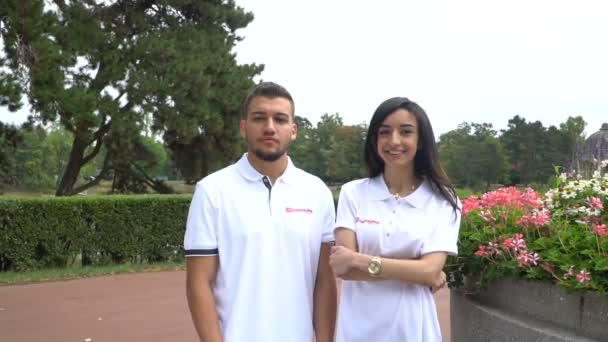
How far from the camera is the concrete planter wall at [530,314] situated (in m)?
2.98

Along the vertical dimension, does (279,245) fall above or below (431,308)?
above

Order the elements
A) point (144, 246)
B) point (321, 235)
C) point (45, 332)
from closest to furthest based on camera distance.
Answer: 1. point (321, 235)
2. point (45, 332)
3. point (144, 246)

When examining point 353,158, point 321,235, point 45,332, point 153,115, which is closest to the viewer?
point 321,235

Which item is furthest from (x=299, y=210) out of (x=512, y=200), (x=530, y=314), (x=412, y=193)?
(x=512, y=200)

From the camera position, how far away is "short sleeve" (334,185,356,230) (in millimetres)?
2576

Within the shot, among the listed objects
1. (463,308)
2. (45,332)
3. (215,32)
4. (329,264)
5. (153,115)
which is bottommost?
(45,332)

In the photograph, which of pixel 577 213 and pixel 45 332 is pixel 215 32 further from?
pixel 577 213

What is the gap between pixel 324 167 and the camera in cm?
6506

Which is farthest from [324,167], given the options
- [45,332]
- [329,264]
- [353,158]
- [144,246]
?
[329,264]

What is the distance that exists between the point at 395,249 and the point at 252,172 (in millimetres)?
670

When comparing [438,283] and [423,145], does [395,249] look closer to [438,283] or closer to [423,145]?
[438,283]

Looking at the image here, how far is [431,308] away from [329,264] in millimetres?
459

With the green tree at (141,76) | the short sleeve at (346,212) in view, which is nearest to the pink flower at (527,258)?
the short sleeve at (346,212)

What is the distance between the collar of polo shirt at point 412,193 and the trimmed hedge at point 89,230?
9.63 meters
